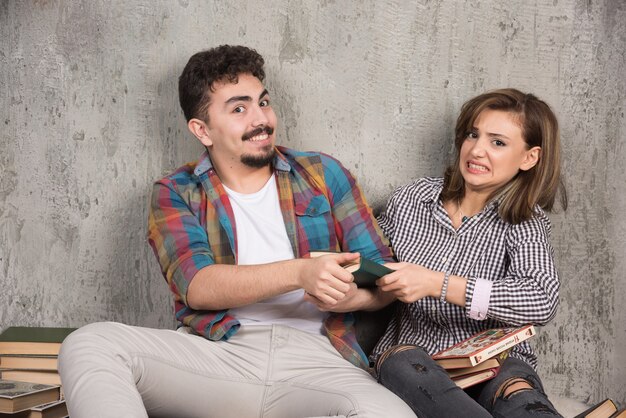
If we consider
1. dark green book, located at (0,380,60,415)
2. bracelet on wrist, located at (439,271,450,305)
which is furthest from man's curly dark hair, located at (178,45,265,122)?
dark green book, located at (0,380,60,415)

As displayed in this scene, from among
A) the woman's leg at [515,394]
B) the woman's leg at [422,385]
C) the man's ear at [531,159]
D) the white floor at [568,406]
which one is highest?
the man's ear at [531,159]

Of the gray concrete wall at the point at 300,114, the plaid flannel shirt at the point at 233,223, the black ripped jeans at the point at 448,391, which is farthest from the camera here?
the gray concrete wall at the point at 300,114

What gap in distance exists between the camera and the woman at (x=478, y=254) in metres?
2.36

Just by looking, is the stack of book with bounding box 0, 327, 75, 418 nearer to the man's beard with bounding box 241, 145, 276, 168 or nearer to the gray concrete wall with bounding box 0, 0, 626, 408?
the gray concrete wall with bounding box 0, 0, 626, 408

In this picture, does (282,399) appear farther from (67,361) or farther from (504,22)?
(504,22)

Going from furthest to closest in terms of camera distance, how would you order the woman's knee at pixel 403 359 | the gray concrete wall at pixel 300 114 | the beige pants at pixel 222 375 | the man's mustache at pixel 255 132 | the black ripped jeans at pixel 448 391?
the gray concrete wall at pixel 300 114 → the man's mustache at pixel 255 132 → the woman's knee at pixel 403 359 → the black ripped jeans at pixel 448 391 → the beige pants at pixel 222 375

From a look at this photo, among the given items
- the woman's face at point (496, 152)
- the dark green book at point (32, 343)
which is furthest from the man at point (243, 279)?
the dark green book at point (32, 343)

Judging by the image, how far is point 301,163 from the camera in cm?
267

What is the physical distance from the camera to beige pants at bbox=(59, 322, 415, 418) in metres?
2.06

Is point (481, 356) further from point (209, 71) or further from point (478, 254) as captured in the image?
point (209, 71)

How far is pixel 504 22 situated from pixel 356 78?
1.81ft

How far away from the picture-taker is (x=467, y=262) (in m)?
2.56

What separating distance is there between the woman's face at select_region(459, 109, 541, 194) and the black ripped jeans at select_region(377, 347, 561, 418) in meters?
0.58

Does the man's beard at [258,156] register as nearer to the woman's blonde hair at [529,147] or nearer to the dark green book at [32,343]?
the woman's blonde hair at [529,147]
